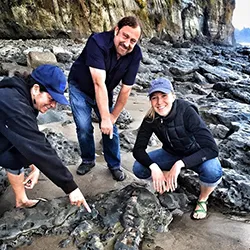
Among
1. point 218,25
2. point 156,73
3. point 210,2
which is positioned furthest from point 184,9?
point 156,73

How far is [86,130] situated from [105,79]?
0.63 m

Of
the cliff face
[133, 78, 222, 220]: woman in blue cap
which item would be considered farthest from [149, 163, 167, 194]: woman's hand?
the cliff face

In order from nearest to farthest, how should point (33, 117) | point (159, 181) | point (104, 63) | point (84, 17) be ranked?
1. point (33, 117)
2. point (159, 181)
3. point (104, 63)
4. point (84, 17)

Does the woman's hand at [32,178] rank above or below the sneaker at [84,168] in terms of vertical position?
above

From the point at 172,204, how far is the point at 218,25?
43265mm

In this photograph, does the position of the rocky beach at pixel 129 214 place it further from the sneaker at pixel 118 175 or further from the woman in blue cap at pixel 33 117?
the woman in blue cap at pixel 33 117

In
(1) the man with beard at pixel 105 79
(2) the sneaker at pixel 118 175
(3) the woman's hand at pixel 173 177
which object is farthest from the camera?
(2) the sneaker at pixel 118 175

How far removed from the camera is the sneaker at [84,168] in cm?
351

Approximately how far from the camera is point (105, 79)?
3.13 metres

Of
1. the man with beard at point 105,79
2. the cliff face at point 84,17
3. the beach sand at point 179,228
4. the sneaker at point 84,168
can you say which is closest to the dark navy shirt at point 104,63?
the man with beard at point 105,79

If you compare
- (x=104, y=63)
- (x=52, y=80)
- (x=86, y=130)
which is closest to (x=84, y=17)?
(x=86, y=130)

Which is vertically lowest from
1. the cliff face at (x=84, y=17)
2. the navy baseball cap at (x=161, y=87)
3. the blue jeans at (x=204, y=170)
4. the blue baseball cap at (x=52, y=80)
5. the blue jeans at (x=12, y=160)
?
the cliff face at (x=84, y=17)

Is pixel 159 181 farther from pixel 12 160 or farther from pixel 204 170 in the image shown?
pixel 12 160

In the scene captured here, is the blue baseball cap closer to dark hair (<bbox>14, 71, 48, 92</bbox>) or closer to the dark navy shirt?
dark hair (<bbox>14, 71, 48, 92</bbox>)
